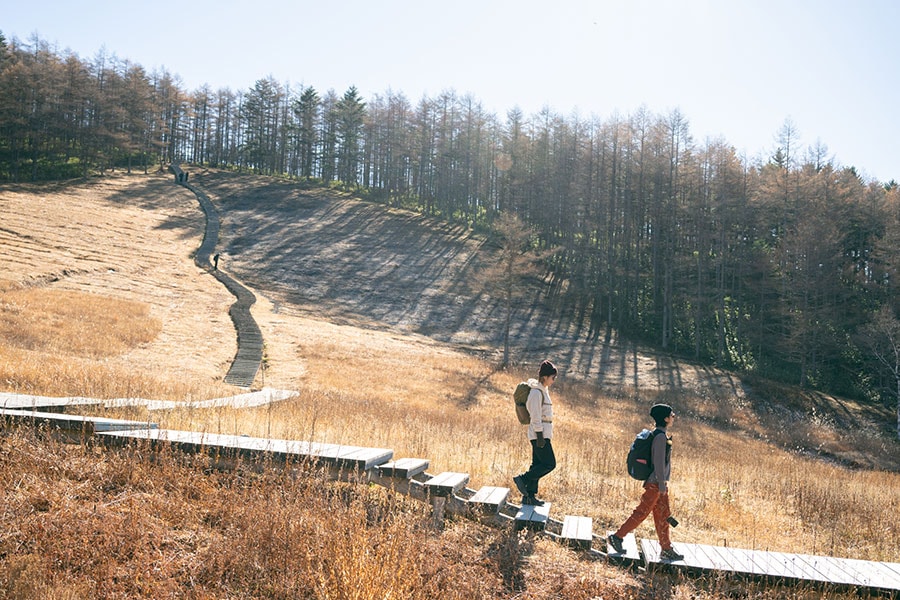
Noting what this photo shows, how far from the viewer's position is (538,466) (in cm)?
817

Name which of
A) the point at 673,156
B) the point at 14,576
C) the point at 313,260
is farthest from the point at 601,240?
the point at 14,576

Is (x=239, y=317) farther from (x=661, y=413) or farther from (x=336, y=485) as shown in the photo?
(x=661, y=413)

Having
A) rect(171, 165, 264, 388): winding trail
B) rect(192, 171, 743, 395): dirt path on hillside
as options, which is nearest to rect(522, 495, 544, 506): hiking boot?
rect(171, 165, 264, 388): winding trail

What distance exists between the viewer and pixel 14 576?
461cm

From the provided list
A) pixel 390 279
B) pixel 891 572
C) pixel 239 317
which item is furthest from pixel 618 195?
pixel 891 572

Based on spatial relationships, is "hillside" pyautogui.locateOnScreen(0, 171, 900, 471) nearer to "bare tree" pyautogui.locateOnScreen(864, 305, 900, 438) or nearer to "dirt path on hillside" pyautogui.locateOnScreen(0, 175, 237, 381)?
"dirt path on hillside" pyautogui.locateOnScreen(0, 175, 237, 381)

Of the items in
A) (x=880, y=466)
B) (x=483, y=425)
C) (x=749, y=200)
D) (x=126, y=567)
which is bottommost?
(x=880, y=466)

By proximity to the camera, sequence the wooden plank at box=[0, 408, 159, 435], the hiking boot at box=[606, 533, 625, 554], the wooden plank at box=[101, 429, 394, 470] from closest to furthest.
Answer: the hiking boot at box=[606, 533, 625, 554], the wooden plank at box=[101, 429, 394, 470], the wooden plank at box=[0, 408, 159, 435]

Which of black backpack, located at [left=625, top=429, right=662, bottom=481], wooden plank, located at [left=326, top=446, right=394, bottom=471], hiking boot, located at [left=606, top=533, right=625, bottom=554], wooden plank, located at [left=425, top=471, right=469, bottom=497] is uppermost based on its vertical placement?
black backpack, located at [left=625, top=429, right=662, bottom=481]

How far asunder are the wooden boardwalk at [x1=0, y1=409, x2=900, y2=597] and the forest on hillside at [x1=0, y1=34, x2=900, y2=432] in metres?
36.7

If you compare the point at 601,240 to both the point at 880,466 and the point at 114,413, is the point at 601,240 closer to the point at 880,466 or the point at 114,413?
the point at 880,466

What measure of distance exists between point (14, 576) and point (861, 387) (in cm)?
5199

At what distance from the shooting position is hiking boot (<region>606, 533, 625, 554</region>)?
22.0 feet

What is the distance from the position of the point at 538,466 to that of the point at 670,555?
2.15 meters
